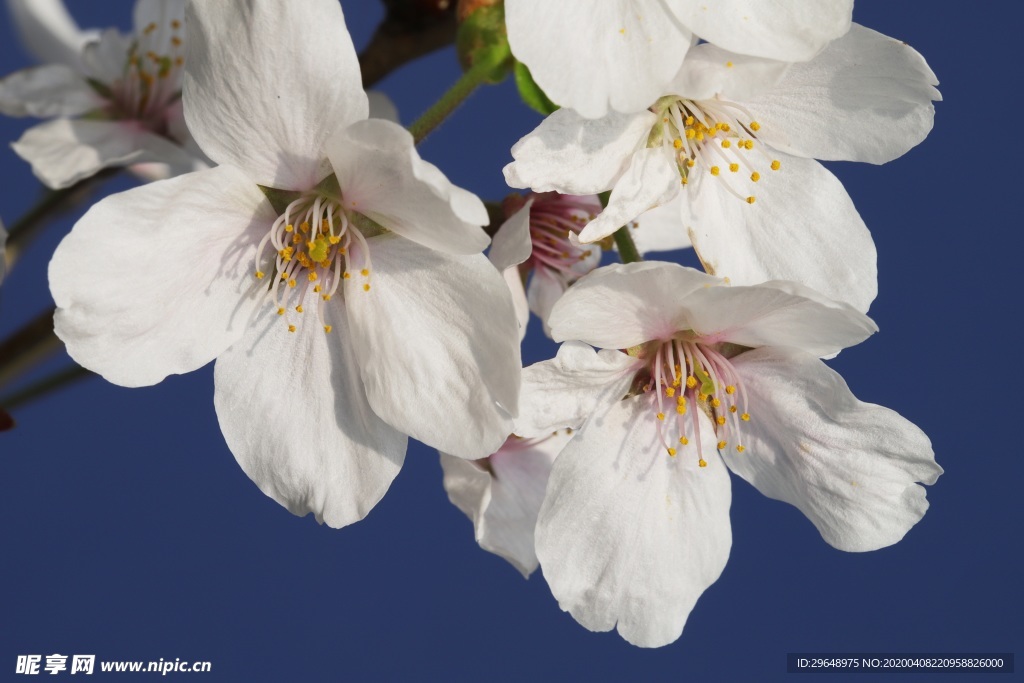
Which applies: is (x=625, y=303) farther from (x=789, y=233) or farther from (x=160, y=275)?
(x=160, y=275)

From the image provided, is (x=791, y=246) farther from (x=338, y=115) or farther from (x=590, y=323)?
(x=338, y=115)

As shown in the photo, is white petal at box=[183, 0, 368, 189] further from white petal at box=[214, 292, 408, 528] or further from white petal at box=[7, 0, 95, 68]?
white petal at box=[7, 0, 95, 68]

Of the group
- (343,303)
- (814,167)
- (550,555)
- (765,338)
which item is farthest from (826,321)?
(343,303)

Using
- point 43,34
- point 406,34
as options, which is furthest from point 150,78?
point 406,34

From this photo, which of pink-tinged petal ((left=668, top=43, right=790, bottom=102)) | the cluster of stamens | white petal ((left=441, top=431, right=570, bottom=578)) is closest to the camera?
pink-tinged petal ((left=668, top=43, right=790, bottom=102))

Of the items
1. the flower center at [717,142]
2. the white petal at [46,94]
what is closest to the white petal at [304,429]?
the flower center at [717,142]

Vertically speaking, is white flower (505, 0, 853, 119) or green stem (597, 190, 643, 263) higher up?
white flower (505, 0, 853, 119)

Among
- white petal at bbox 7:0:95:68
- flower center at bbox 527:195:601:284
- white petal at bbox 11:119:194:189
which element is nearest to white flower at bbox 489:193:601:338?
flower center at bbox 527:195:601:284
